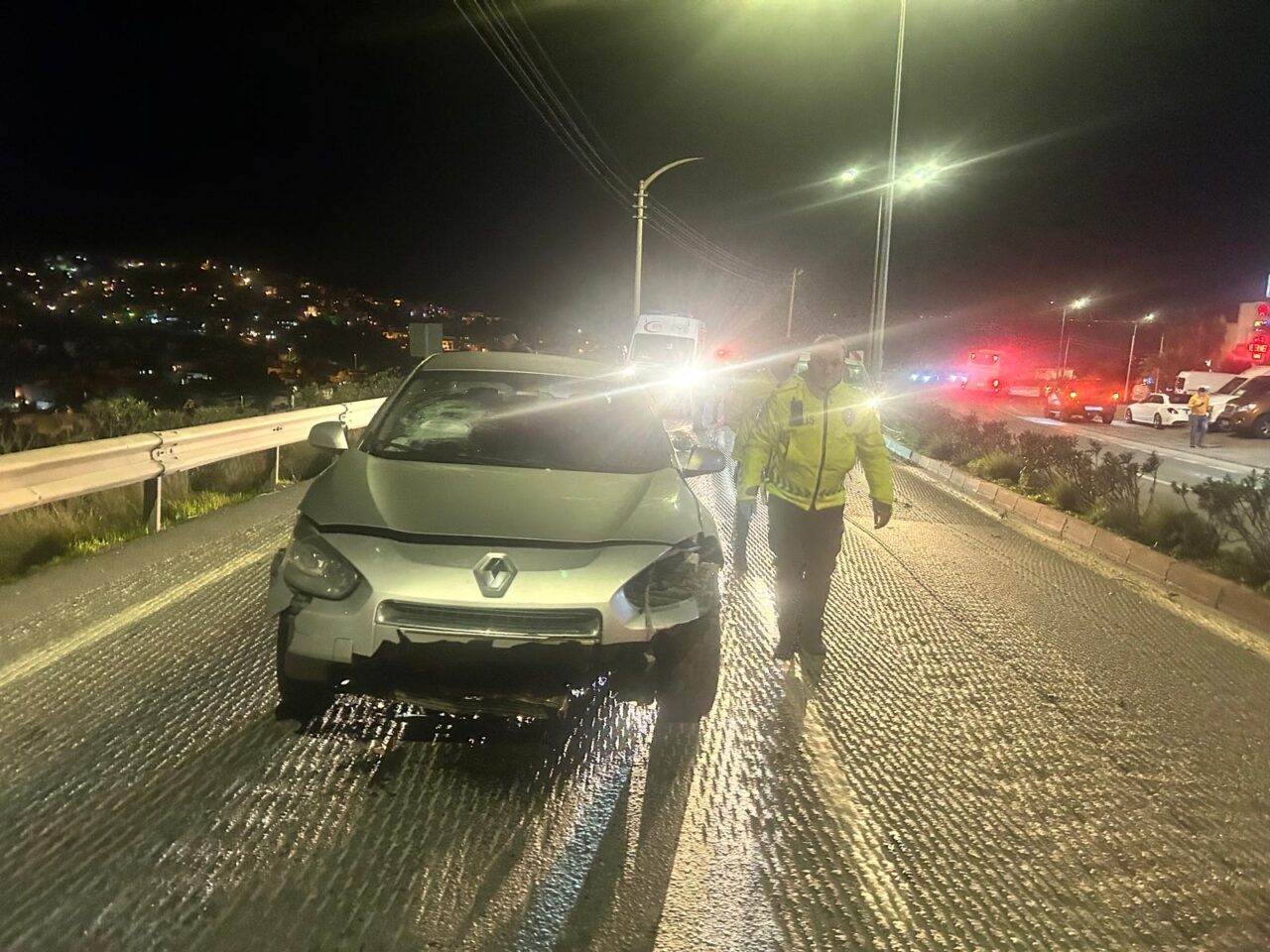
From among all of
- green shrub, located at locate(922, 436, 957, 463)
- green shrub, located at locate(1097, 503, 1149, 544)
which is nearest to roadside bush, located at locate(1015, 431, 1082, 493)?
green shrub, located at locate(1097, 503, 1149, 544)

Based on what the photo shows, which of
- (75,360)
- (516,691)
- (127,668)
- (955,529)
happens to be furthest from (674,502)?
(75,360)

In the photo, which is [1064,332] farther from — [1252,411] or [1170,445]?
[1170,445]

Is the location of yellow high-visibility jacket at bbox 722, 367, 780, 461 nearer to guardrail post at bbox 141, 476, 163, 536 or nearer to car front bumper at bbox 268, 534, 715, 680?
car front bumper at bbox 268, 534, 715, 680

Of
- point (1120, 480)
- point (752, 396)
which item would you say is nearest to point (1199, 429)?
point (1120, 480)

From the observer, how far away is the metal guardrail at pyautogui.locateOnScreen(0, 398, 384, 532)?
6598mm

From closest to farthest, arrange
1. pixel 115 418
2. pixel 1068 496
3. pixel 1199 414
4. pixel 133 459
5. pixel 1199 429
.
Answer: pixel 133 459 → pixel 1068 496 → pixel 115 418 → pixel 1199 414 → pixel 1199 429

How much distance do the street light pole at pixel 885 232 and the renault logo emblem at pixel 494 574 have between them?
1737 centimetres

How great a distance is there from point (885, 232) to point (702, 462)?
53.5ft

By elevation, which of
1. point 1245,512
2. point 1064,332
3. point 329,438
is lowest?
point 1245,512

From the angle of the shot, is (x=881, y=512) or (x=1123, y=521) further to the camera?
(x=1123, y=521)

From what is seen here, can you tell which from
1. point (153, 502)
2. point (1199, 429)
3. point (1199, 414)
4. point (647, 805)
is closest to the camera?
point (647, 805)

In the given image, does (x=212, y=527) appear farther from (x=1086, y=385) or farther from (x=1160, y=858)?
(x=1086, y=385)

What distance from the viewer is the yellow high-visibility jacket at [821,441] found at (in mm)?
5129

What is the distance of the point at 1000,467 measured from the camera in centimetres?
1385
